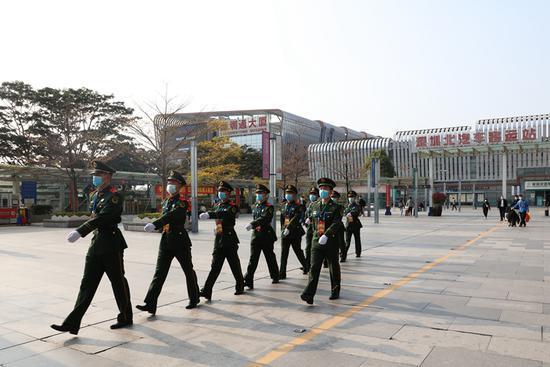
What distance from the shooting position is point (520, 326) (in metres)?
5.07

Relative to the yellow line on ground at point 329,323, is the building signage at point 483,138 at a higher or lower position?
higher

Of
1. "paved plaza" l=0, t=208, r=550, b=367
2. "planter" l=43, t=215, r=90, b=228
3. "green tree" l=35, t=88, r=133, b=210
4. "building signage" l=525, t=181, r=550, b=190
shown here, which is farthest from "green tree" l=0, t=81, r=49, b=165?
"building signage" l=525, t=181, r=550, b=190

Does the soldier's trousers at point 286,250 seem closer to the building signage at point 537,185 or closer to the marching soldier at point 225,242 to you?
the marching soldier at point 225,242

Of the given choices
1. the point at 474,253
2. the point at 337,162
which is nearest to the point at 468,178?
the point at 337,162

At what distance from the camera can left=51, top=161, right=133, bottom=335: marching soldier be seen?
191 inches

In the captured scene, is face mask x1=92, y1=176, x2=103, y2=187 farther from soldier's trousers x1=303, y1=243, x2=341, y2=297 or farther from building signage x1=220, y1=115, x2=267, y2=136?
building signage x1=220, y1=115, x2=267, y2=136

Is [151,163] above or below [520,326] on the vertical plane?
above

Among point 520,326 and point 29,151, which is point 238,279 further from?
point 29,151

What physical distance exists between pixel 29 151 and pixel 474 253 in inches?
1363

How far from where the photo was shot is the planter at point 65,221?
851 inches

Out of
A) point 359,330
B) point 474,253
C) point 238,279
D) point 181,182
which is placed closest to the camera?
point 359,330

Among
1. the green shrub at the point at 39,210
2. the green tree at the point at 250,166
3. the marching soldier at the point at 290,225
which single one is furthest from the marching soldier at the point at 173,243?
the green tree at the point at 250,166

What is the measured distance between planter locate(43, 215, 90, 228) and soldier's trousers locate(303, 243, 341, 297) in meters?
18.0

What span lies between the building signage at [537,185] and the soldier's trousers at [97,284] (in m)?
56.9
